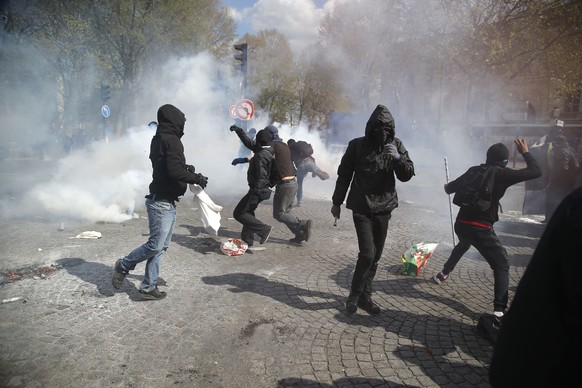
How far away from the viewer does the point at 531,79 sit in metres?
15.5

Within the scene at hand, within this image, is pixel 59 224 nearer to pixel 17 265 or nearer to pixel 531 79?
pixel 17 265

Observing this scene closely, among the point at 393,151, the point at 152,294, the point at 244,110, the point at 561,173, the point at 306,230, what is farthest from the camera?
the point at 244,110

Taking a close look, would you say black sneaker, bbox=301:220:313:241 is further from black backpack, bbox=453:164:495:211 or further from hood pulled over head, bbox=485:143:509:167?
hood pulled over head, bbox=485:143:509:167

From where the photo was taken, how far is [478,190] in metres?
3.48

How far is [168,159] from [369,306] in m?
2.36

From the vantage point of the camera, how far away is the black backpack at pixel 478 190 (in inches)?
137

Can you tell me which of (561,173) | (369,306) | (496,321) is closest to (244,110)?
(561,173)

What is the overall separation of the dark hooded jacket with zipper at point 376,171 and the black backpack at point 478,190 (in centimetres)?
65

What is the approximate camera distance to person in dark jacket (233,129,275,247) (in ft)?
17.1

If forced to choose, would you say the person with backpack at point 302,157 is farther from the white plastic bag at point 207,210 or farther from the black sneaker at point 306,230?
the white plastic bag at point 207,210

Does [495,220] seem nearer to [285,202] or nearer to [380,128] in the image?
[380,128]

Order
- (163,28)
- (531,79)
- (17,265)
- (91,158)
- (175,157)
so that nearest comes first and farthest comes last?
1. (175,157)
2. (17,265)
3. (91,158)
4. (531,79)
5. (163,28)

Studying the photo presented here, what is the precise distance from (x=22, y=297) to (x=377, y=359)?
3408mm

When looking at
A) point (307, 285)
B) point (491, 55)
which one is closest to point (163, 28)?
point (491, 55)
